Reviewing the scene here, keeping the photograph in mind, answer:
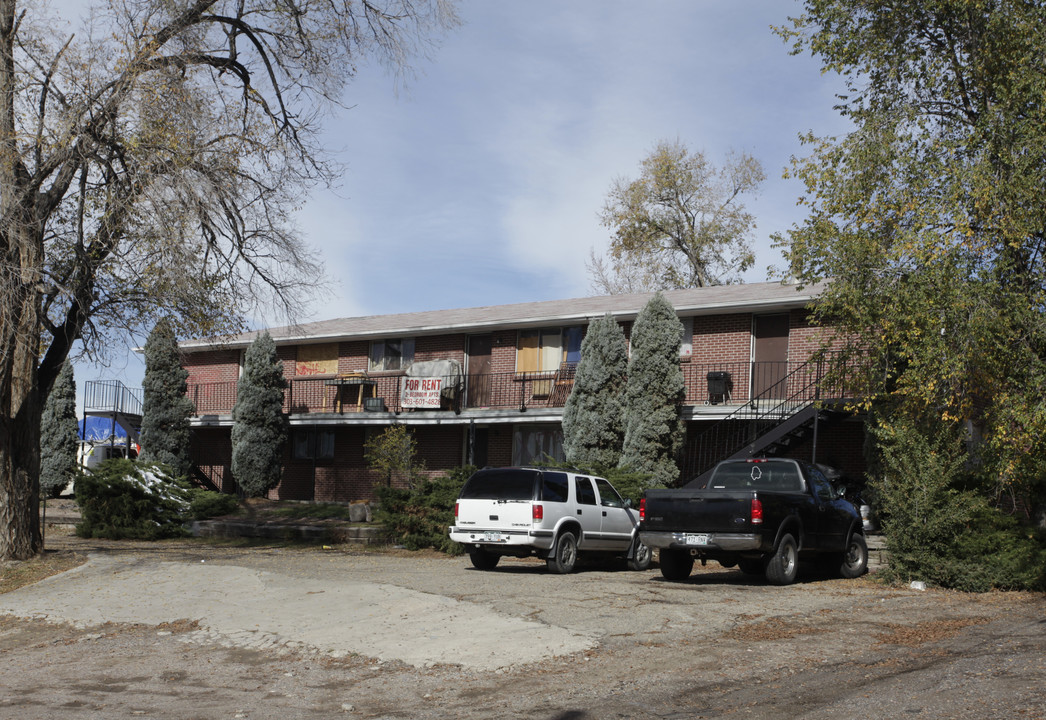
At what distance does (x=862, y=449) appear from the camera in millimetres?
23234

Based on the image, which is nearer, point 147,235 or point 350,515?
point 147,235

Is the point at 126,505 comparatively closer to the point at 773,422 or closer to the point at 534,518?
the point at 534,518

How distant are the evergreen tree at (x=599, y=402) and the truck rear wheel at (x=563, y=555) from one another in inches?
340

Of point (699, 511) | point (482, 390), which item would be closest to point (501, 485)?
point (699, 511)

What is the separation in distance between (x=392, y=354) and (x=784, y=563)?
20857 millimetres

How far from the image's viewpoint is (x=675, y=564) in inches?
588

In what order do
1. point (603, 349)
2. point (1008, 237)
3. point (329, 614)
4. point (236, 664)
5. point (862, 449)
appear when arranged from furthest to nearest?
point (603, 349) → point (862, 449) → point (1008, 237) → point (329, 614) → point (236, 664)

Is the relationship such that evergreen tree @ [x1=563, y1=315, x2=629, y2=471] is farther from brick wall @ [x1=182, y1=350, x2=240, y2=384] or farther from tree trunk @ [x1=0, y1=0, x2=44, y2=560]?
brick wall @ [x1=182, y1=350, x2=240, y2=384]

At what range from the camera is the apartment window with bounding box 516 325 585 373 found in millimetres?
29156

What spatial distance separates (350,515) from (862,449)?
12.9 m

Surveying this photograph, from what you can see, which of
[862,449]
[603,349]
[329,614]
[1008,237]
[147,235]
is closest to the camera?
[329,614]

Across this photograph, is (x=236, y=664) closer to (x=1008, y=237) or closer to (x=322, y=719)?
(x=322, y=719)

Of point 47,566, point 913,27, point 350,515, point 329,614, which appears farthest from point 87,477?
point 913,27

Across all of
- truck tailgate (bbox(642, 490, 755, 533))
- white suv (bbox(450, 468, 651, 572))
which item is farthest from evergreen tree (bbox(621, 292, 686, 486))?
truck tailgate (bbox(642, 490, 755, 533))
